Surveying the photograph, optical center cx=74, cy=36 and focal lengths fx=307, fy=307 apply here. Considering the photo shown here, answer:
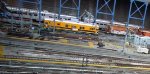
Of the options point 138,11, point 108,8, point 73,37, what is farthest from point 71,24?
point 138,11

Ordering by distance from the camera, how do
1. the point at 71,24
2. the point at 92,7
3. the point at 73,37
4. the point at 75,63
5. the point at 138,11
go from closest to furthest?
the point at 75,63 < the point at 73,37 < the point at 71,24 < the point at 92,7 < the point at 138,11

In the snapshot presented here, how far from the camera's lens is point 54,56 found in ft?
102

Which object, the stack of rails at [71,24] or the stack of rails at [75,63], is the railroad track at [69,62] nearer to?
the stack of rails at [75,63]

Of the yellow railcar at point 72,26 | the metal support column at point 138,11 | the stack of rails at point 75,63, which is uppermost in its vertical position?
the metal support column at point 138,11

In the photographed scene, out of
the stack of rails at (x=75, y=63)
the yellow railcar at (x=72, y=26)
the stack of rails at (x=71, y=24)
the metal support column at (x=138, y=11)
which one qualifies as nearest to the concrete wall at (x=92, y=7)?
the metal support column at (x=138, y=11)

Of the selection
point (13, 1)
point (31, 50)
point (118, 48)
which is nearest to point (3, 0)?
point (13, 1)

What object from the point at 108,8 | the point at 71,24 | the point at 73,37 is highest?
the point at 108,8

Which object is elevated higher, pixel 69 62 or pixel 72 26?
pixel 72 26

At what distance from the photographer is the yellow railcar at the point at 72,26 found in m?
39.6

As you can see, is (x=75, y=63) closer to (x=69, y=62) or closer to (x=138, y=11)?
(x=69, y=62)

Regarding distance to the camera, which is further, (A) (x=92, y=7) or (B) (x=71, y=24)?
(A) (x=92, y=7)

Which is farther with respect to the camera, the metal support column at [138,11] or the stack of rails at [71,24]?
the metal support column at [138,11]

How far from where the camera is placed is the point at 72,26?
3978cm

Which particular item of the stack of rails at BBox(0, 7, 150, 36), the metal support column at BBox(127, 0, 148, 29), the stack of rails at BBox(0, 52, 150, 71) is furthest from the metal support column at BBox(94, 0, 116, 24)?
the stack of rails at BBox(0, 52, 150, 71)
